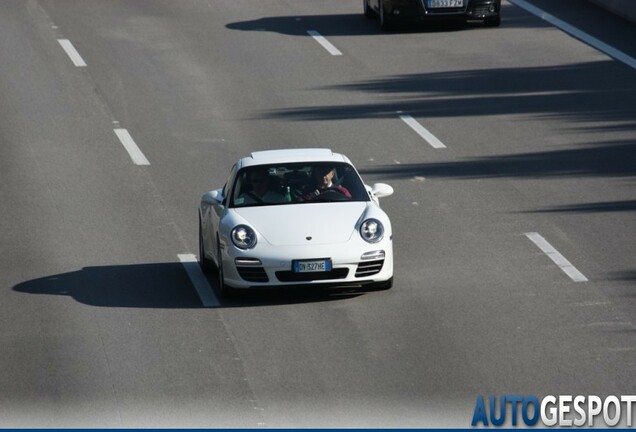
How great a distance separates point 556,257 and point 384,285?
2323 millimetres

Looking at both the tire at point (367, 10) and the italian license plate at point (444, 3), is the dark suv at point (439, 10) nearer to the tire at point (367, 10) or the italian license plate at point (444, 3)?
the italian license plate at point (444, 3)

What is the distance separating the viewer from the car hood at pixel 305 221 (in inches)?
591

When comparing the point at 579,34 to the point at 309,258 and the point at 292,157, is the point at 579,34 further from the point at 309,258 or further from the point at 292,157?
the point at 309,258

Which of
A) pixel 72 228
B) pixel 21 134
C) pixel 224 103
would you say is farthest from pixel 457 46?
pixel 72 228

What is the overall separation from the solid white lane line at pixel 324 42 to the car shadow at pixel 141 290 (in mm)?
13407

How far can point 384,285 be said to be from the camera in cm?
1541

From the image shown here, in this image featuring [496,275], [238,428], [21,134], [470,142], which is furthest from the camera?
[21,134]

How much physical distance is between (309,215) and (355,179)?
1.07 metres

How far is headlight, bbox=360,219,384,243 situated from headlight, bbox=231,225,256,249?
1.09 meters

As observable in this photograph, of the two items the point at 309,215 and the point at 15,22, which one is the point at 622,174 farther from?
the point at 15,22

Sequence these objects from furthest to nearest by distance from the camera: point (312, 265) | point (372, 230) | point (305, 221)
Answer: point (305, 221), point (372, 230), point (312, 265)

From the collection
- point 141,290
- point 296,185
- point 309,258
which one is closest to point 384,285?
point 309,258

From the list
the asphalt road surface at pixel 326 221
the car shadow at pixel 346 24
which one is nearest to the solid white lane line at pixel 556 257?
the asphalt road surface at pixel 326 221

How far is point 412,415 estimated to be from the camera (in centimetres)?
1141
